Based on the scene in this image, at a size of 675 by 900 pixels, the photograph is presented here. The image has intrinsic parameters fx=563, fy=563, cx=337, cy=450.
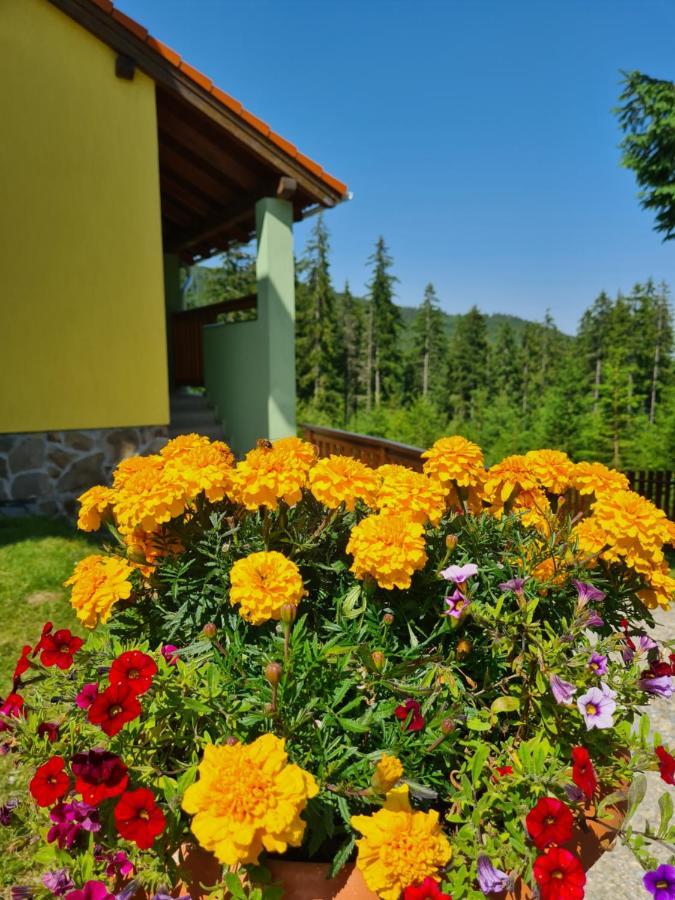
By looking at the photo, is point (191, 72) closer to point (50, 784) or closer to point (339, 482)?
point (339, 482)

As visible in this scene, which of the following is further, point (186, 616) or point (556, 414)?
point (556, 414)

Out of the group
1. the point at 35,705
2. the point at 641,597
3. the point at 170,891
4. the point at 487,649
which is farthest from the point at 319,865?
the point at 641,597

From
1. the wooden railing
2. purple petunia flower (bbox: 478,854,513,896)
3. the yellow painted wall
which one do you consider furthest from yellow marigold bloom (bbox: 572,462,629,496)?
the wooden railing

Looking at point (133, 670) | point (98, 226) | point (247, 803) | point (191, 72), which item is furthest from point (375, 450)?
point (247, 803)

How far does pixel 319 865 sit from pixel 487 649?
63cm

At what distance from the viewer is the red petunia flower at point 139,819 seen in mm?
976

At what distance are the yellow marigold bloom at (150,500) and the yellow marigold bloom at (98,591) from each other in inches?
5.3

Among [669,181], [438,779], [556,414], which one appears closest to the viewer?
[438,779]

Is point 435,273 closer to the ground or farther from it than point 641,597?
farther from it

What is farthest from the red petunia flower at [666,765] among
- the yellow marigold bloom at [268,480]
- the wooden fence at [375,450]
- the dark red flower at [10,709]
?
the wooden fence at [375,450]

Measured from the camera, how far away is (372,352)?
175ft

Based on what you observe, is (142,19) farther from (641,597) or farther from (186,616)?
(641,597)

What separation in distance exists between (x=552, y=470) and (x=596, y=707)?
2.48 feet

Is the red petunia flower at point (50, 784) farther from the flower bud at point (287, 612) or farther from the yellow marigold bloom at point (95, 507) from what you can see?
the yellow marigold bloom at point (95, 507)
